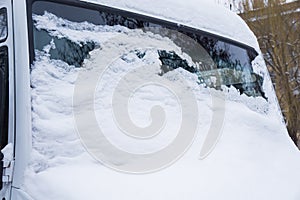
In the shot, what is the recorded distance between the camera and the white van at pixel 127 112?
187 centimetres

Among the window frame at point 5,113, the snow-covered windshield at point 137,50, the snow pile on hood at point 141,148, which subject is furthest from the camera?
the snow-covered windshield at point 137,50

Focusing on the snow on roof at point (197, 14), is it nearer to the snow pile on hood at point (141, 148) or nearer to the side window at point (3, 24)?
the snow pile on hood at point (141, 148)

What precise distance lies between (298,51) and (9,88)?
14.9 m

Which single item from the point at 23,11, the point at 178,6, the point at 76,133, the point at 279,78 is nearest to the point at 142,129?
the point at 76,133

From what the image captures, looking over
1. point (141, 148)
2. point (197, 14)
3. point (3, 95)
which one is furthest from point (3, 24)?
point (197, 14)

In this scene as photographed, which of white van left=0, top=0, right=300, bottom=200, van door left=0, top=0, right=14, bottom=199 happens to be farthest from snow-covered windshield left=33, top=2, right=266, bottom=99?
van door left=0, top=0, right=14, bottom=199

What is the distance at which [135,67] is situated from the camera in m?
2.44

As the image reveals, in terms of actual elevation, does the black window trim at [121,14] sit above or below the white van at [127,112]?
above

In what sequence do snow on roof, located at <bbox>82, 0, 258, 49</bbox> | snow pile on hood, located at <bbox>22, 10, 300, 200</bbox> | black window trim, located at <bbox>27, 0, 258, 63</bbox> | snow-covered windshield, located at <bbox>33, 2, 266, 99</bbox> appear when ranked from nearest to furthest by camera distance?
snow pile on hood, located at <bbox>22, 10, 300, 200</bbox>
black window trim, located at <bbox>27, 0, 258, 63</bbox>
snow-covered windshield, located at <bbox>33, 2, 266, 99</bbox>
snow on roof, located at <bbox>82, 0, 258, 49</bbox>

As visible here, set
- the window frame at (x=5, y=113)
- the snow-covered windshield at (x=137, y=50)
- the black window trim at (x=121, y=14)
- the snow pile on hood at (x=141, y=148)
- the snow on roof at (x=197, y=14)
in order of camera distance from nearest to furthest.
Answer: the snow pile on hood at (x=141, y=148) → the window frame at (x=5, y=113) → the black window trim at (x=121, y=14) → the snow-covered windshield at (x=137, y=50) → the snow on roof at (x=197, y=14)

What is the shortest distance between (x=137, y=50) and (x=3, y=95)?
80cm

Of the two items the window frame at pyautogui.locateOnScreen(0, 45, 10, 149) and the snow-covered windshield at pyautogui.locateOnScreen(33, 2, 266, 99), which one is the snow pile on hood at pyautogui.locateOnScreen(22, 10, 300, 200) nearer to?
the snow-covered windshield at pyautogui.locateOnScreen(33, 2, 266, 99)

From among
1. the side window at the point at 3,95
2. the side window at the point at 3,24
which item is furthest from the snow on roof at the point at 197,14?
the side window at the point at 3,95

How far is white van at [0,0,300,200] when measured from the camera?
6.12 feet
